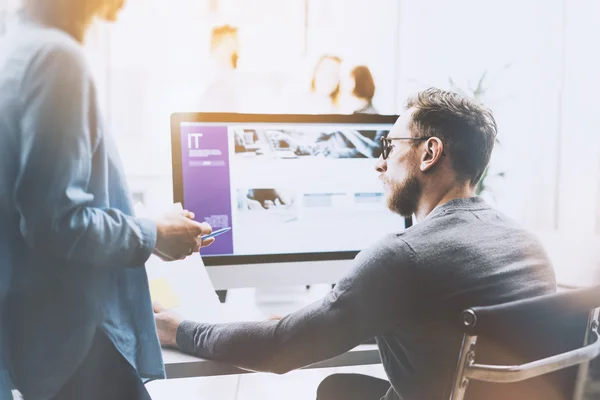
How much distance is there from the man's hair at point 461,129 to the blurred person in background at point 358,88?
1.46 ft

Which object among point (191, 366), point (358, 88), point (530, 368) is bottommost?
point (191, 366)

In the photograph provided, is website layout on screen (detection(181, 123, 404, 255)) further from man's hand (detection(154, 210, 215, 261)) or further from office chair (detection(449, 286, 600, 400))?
office chair (detection(449, 286, 600, 400))

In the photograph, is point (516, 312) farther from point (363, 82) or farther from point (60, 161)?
point (363, 82)

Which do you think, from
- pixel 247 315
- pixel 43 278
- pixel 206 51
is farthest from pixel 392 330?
pixel 206 51

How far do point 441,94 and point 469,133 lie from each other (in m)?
0.10

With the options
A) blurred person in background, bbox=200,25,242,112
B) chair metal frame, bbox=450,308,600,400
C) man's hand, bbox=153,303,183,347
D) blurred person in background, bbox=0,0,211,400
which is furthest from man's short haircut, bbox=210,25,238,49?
chair metal frame, bbox=450,308,600,400

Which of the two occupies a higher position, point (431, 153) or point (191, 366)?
point (431, 153)

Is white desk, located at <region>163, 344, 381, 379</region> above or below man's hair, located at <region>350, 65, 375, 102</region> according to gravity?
below

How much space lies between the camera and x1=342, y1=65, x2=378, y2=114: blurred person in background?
1.50 m

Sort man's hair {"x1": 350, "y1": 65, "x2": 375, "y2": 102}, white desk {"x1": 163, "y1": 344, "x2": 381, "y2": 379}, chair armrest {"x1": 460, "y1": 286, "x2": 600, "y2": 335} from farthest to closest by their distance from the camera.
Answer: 1. man's hair {"x1": 350, "y1": 65, "x2": 375, "y2": 102}
2. white desk {"x1": 163, "y1": 344, "x2": 381, "y2": 379}
3. chair armrest {"x1": 460, "y1": 286, "x2": 600, "y2": 335}

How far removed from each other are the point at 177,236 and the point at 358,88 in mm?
855

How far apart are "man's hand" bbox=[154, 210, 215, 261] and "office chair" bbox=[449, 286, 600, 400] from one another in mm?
536

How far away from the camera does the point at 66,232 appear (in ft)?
2.65

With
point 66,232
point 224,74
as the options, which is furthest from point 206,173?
point 66,232
